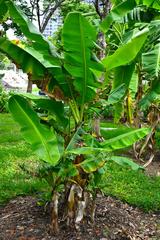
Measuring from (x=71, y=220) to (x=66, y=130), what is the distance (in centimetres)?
88

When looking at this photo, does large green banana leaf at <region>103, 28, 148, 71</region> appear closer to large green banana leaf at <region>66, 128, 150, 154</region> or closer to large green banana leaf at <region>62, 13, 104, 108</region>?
large green banana leaf at <region>62, 13, 104, 108</region>

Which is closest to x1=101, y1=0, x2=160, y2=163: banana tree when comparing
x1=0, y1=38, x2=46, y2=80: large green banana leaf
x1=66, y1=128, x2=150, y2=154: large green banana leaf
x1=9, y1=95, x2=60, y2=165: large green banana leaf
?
x1=66, y1=128, x2=150, y2=154: large green banana leaf

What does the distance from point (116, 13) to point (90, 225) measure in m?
2.09

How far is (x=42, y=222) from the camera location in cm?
454

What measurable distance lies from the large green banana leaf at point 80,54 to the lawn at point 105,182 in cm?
118

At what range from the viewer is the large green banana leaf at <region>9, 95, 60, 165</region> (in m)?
3.66

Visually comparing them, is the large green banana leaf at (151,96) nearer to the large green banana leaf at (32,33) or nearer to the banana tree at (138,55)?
the banana tree at (138,55)

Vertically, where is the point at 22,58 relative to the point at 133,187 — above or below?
above

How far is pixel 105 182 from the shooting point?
6.31 meters

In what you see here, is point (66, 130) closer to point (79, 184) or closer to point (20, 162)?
point (79, 184)

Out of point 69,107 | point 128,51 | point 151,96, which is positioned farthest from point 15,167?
point 128,51

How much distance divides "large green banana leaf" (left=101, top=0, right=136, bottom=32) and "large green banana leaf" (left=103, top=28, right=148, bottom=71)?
2.15 feet

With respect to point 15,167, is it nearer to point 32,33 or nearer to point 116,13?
point 116,13

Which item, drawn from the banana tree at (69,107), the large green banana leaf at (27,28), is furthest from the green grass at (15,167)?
the large green banana leaf at (27,28)
